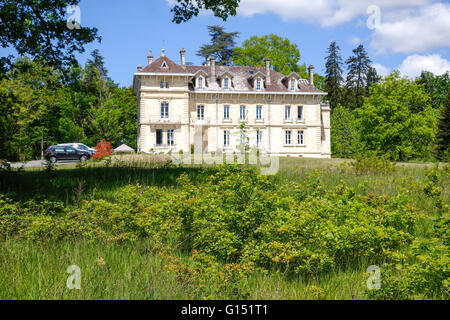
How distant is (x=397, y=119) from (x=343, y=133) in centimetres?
1244

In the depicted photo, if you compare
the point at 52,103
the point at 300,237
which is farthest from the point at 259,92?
the point at 300,237

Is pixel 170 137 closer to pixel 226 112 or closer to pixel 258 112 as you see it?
pixel 226 112

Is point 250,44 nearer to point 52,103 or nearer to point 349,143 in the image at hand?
point 349,143

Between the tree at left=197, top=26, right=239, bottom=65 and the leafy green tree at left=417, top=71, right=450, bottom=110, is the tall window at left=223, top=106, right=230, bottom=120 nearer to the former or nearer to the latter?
the tree at left=197, top=26, right=239, bottom=65

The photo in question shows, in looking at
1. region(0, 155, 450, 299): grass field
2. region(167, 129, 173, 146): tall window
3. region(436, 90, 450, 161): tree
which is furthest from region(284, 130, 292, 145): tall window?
region(0, 155, 450, 299): grass field

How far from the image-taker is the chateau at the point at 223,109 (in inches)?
1583

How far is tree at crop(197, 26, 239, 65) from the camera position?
48.0 metres

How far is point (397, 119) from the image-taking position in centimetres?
3688

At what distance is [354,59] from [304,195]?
189ft

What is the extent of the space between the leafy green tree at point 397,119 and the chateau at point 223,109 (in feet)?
23.1

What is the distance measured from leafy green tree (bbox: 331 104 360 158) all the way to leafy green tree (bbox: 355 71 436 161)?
33.7ft

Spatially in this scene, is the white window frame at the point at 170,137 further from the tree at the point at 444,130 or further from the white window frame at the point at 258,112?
the tree at the point at 444,130

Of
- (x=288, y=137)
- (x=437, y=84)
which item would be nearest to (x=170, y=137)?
(x=288, y=137)

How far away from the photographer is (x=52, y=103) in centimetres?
3675
